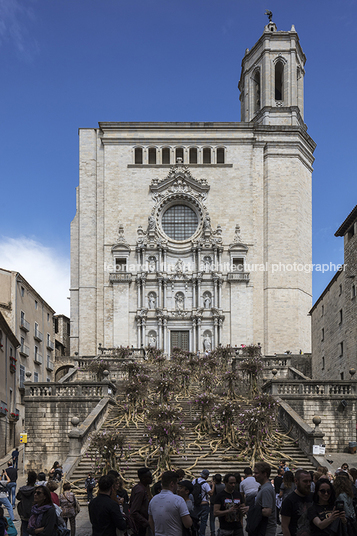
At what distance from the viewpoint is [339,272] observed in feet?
108

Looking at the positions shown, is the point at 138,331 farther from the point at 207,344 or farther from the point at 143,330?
the point at 207,344

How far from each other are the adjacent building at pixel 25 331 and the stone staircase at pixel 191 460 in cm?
1502

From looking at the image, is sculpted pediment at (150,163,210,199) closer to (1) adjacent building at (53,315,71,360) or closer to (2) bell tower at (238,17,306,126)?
(2) bell tower at (238,17,306,126)

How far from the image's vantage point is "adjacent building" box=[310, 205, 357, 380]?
30.0 metres

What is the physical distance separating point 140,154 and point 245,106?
1030cm

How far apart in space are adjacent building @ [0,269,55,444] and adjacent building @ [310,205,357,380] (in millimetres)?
15121

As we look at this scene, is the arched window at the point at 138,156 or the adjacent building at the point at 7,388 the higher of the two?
the arched window at the point at 138,156

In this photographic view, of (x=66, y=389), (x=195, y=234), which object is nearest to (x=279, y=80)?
(x=195, y=234)

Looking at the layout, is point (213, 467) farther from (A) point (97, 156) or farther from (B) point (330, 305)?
(A) point (97, 156)

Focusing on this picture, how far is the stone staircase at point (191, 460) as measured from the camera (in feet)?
54.5

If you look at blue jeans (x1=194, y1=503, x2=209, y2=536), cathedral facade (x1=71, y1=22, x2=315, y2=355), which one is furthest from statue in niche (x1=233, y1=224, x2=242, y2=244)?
blue jeans (x1=194, y1=503, x2=209, y2=536)

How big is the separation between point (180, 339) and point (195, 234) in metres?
6.91

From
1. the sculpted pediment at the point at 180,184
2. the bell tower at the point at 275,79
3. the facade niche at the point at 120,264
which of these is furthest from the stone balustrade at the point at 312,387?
the bell tower at the point at 275,79

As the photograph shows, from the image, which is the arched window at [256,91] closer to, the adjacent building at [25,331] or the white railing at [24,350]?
the adjacent building at [25,331]
